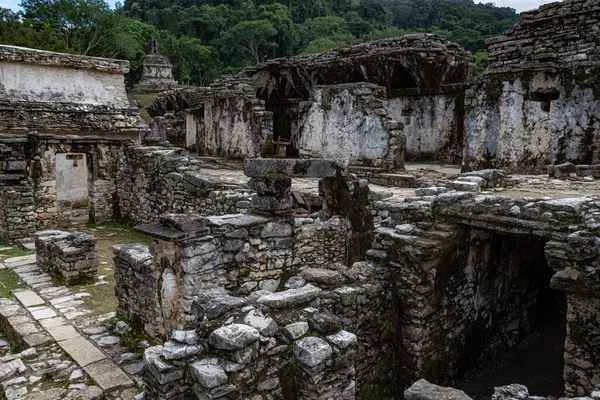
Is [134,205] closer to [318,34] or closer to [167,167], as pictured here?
[167,167]

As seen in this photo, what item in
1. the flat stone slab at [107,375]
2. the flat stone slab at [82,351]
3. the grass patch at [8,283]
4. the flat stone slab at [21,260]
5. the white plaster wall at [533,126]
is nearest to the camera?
the flat stone slab at [107,375]

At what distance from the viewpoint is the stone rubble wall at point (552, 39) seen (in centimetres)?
1167

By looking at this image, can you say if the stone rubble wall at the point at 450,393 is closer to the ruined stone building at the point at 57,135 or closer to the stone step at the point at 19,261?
the stone step at the point at 19,261

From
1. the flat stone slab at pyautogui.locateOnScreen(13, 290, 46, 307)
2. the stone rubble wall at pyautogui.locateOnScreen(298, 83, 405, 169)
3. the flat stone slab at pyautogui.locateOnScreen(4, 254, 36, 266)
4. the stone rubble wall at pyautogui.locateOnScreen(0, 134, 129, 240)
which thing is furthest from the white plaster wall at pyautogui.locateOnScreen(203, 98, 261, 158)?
the flat stone slab at pyautogui.locateOnScreen(13, 290, 46, 307)

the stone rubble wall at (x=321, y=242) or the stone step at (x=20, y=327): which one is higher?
the stone rubble wall at (x=321, y=242)

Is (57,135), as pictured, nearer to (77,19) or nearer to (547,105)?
(547,105)

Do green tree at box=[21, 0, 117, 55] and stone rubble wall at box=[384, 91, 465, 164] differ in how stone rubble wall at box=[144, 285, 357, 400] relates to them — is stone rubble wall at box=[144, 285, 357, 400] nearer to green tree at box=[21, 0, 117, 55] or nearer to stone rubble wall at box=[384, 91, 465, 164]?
stone rubble wall at box=[384, 91, 465, 164]

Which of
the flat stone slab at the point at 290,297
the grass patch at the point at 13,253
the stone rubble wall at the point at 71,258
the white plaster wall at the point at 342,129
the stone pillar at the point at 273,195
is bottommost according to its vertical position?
the grass patch at the point at 13,253

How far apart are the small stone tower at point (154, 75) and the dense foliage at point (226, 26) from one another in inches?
84.6

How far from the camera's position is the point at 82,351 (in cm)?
598

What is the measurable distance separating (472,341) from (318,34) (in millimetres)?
48551

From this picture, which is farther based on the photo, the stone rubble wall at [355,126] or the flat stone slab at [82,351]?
the stone rubble wall at [355,126]

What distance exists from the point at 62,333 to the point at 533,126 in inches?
408

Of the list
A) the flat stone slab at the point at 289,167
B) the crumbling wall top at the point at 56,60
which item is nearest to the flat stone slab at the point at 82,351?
the flat stone slab at the point at 289,167
